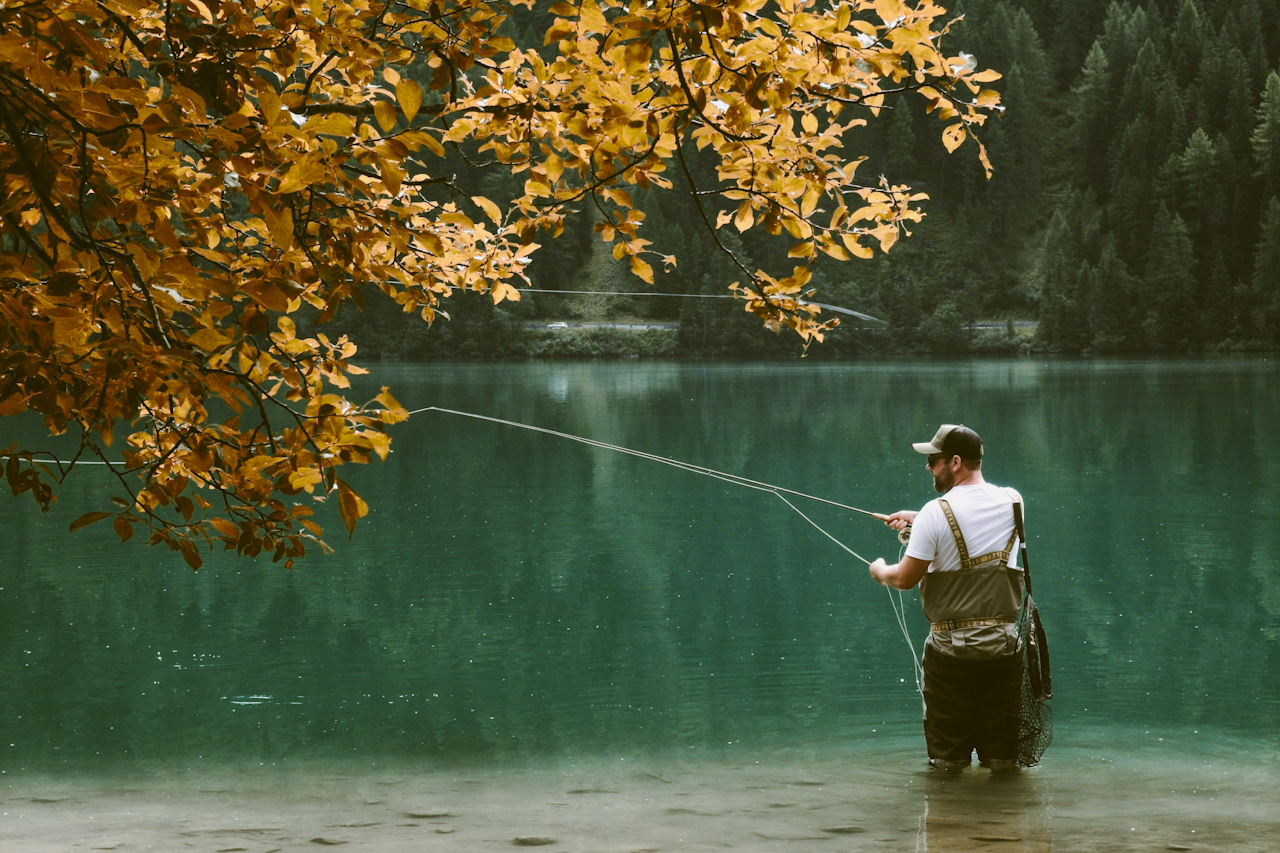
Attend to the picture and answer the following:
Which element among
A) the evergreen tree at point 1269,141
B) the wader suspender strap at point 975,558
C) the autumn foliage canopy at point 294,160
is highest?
the evergreen tree at point 1269,141

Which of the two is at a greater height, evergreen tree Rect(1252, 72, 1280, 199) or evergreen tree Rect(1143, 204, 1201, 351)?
evergreen tree Rect(1252, 72, 1280, 199)

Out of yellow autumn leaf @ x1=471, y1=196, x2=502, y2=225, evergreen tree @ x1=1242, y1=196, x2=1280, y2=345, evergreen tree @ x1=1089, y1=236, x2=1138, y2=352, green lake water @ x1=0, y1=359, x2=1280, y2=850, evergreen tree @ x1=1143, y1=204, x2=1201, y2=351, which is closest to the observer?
yellow autumn leaf @ x1=471, y1=196, x2=502, y2=225

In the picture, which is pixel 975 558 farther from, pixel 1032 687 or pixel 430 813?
pixel 430 813

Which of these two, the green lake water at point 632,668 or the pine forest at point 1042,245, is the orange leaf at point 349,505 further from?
the pine forest at point 1042,245

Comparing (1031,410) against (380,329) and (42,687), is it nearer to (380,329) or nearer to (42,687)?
(42,687)

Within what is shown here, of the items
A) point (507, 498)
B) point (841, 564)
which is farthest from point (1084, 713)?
point (507, 498)

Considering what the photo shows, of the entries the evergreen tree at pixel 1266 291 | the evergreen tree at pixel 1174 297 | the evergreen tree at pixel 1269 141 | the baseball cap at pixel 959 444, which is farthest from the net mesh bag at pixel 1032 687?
the evergreen tree at pixel 1269 141

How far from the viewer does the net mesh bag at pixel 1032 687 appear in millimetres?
5992

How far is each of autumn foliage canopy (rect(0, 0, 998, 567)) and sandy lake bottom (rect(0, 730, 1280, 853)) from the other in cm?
253

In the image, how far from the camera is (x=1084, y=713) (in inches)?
346

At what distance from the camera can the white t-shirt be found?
18.6 ft

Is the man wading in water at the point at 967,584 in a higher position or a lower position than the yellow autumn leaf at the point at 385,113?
lower

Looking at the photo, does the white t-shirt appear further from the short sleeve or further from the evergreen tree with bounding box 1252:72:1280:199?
the evergreen tree with bounding box 1252:72:1280:199

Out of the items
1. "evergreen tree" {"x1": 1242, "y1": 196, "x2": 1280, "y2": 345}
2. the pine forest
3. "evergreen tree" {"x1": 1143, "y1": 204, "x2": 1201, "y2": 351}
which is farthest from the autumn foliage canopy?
"evergreen tree" {"x1": 1143, "y1": 204, "x2": 1201, "y2": 351}
